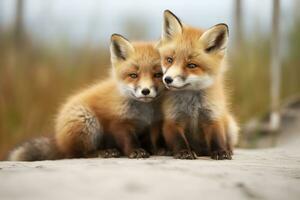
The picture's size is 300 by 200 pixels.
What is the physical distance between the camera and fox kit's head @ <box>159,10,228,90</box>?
7.84 feet

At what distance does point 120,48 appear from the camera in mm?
2746

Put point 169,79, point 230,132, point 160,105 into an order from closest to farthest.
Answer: point 169,79 < point 160,105 < point 230,132

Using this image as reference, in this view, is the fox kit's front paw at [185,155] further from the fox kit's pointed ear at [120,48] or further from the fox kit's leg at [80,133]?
the fox kit's pointed ear at [120,48]

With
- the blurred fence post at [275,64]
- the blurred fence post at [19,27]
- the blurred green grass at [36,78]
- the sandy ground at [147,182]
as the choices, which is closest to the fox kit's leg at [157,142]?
the sandy ground at [147,182]

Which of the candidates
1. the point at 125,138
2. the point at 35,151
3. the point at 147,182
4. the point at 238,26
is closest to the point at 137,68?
the point at 125,138

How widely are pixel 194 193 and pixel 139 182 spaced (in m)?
0.21

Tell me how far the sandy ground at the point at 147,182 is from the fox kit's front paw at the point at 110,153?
1.93 feet

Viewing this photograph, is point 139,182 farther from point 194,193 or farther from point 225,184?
point 225,184

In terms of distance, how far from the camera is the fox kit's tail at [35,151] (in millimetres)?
2979

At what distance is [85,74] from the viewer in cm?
428

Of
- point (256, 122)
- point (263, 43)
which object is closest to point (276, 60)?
point (263, 43)

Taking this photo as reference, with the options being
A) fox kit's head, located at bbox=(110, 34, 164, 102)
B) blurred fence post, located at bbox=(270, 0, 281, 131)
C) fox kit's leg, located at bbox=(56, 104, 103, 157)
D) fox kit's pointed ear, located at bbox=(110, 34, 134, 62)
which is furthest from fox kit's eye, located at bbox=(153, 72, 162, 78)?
blurred fence post, located at bbox=(270, 0, 281, 131)

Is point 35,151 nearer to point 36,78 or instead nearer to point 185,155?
point 185,155

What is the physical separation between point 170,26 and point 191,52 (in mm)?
206
